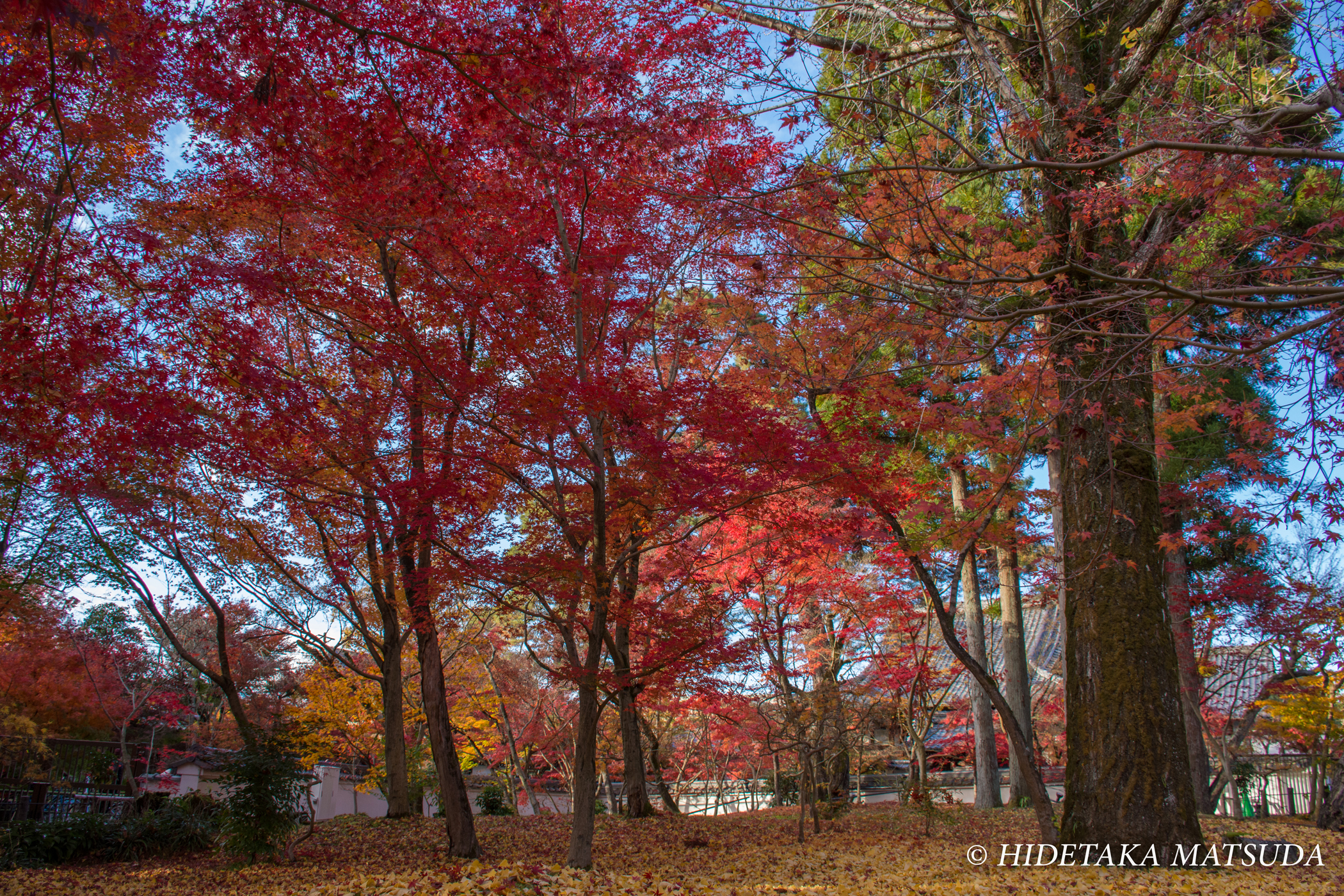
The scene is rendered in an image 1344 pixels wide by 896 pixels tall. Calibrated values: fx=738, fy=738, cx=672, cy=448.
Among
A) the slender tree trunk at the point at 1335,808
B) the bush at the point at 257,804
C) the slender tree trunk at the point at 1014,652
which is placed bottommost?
the slender tree trunk at the point at 1335,808

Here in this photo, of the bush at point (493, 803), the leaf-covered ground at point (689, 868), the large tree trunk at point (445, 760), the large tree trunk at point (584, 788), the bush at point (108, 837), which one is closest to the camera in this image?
the leaf-covered ground at point (689, 868)

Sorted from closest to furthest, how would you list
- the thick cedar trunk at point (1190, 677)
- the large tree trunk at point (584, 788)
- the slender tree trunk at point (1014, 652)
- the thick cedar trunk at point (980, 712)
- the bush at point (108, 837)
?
the large tree trunk at point (584, 788) < the bush at point (108, 837) < the thick cedar trunk at point (1190, 677) < the slender tree trunk at point (1014, 652) < the thick cedar trunk at point (980, 712)

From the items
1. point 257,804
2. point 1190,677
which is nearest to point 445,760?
point 257,804

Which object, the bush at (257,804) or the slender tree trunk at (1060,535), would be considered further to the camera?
the bush at (257,804)

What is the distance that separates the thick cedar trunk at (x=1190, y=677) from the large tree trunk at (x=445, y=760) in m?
8.90

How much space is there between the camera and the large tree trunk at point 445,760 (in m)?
6.73

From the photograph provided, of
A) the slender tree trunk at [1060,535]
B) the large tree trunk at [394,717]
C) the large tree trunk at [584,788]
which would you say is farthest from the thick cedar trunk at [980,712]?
the large tree trunk at [394,717]

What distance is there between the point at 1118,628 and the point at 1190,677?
6.05 meters

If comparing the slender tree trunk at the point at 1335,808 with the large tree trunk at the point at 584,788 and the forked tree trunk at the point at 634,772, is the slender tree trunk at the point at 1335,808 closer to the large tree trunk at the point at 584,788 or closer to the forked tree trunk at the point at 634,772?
the forked tree trunk at the point at 634,772

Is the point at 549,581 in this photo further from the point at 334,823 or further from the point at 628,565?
the point at 334,823

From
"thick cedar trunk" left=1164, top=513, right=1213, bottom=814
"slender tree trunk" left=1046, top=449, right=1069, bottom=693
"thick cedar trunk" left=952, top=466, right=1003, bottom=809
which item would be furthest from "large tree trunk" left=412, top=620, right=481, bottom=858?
"thick cedar trunk" left=1164, top=513, right=1213, bottom=814

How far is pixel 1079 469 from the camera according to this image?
21.0 feet

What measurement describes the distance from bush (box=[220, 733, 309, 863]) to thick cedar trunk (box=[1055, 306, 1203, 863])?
7227 mm

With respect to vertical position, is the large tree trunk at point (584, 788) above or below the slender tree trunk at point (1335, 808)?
above
